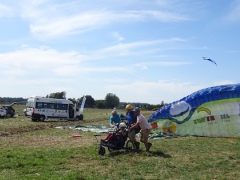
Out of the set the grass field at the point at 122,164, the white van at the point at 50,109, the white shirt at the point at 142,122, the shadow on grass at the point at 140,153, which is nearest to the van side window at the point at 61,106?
the white van at the point at 50,109

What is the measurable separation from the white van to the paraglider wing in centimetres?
1552

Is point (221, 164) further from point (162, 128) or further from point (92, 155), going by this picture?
point (162, 128)

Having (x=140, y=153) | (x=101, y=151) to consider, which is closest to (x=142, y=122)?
(x=140, y=153)

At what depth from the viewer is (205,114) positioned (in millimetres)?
17578

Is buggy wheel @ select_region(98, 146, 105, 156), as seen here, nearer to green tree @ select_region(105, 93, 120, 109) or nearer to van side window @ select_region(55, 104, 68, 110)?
van side window @ select_region(55, 104, 68, 110)

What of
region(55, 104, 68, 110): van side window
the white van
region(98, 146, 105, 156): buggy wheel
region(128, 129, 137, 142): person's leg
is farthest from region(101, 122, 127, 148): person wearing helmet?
region(55, 104, 68, 110): van side window

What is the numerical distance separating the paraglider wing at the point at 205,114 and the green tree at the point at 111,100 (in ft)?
263

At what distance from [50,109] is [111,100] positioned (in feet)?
Answer: 228

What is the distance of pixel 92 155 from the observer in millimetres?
10844

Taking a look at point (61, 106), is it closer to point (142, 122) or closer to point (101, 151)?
point (142, 122)

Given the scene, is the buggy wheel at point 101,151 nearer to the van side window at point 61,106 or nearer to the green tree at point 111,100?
the van side window at point 61,106

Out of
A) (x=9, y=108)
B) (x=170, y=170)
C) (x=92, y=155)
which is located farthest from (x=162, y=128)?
(x=9, y=108)

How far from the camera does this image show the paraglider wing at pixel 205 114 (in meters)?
17.0

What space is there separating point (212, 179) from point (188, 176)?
0.58 m
